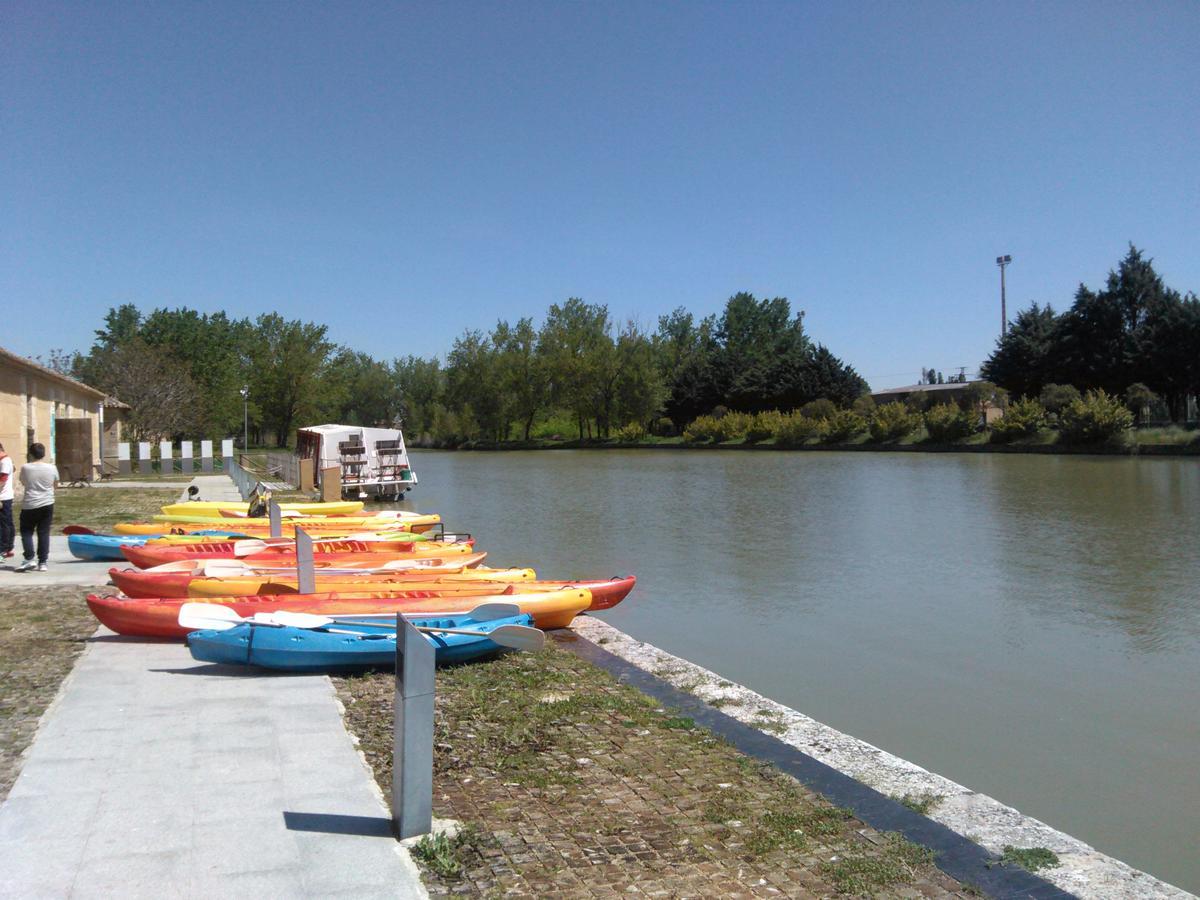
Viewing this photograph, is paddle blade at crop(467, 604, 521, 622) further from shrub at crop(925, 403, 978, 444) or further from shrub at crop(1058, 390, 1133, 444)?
shrub at crop(925, 403, 978, 444)

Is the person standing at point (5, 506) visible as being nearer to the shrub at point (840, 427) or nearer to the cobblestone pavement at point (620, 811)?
the cobblestone pavement at point (620, 811)

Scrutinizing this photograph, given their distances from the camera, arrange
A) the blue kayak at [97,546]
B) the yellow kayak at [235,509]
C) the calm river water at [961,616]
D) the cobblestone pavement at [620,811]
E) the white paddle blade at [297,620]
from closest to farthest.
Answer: the cobblestone pavement at [620,811] → the calm river water at [961,616] → the white paddle blade at [297,620] → the blue kayak at [97,546] → the yellow kayak at [235,509]

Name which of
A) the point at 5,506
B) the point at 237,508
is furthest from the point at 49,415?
the point at 5,506

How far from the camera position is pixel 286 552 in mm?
12250

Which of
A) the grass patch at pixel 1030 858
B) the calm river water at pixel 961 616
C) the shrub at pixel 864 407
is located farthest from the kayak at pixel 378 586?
the shrub at pixel 864 407

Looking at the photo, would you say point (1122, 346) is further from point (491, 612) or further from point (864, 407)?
point (491, 612)

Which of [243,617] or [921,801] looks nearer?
[921,801]

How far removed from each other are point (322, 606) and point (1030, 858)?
6.02 metres

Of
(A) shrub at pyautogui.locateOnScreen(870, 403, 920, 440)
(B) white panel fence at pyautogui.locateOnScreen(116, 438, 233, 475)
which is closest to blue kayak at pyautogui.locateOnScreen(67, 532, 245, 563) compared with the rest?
(B) white panel fence at pyautogui.locateOnScreen(116, 438, 233, 475)

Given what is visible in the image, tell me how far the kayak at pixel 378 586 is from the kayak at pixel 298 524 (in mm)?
5115

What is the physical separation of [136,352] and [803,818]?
164 ft

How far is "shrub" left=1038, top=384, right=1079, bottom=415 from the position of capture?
52944 millimetres

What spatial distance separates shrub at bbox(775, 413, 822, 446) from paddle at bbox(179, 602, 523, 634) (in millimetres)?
59404

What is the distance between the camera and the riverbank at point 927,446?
46.5 metres
